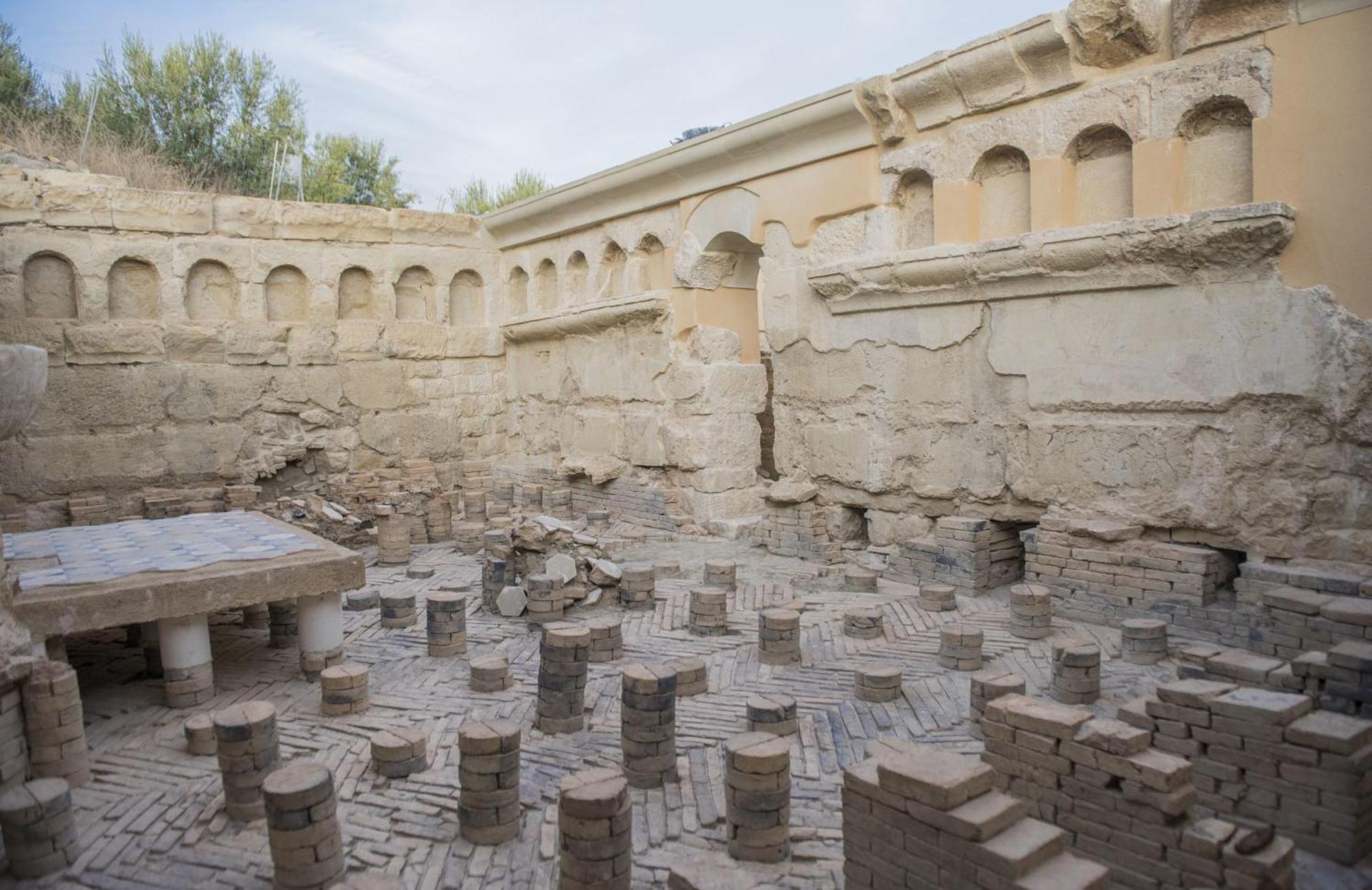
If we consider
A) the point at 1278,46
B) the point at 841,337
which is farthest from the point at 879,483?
the point at 1278,46

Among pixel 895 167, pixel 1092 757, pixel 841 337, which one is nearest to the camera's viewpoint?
pixel 1092 757

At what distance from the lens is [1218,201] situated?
6117 mm

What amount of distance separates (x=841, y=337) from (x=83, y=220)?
7.96 metres

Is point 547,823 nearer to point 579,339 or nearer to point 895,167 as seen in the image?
point 895,167

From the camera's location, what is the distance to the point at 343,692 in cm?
515

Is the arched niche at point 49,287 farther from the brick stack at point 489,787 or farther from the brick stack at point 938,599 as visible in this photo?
the brick stack at point 938,599

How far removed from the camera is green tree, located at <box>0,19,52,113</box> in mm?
17891

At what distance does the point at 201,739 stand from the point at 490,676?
1470 millimetres

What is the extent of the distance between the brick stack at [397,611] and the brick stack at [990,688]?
391 centimetres

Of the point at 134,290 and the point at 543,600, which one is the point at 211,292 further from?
the point at 543,600

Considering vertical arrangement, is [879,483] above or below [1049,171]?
below

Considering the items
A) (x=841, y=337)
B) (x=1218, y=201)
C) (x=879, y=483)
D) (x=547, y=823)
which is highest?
(x=1218, y=201)

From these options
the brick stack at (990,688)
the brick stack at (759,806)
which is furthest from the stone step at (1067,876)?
the brick stack at (990,688)

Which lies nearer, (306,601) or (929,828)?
(929,828)
